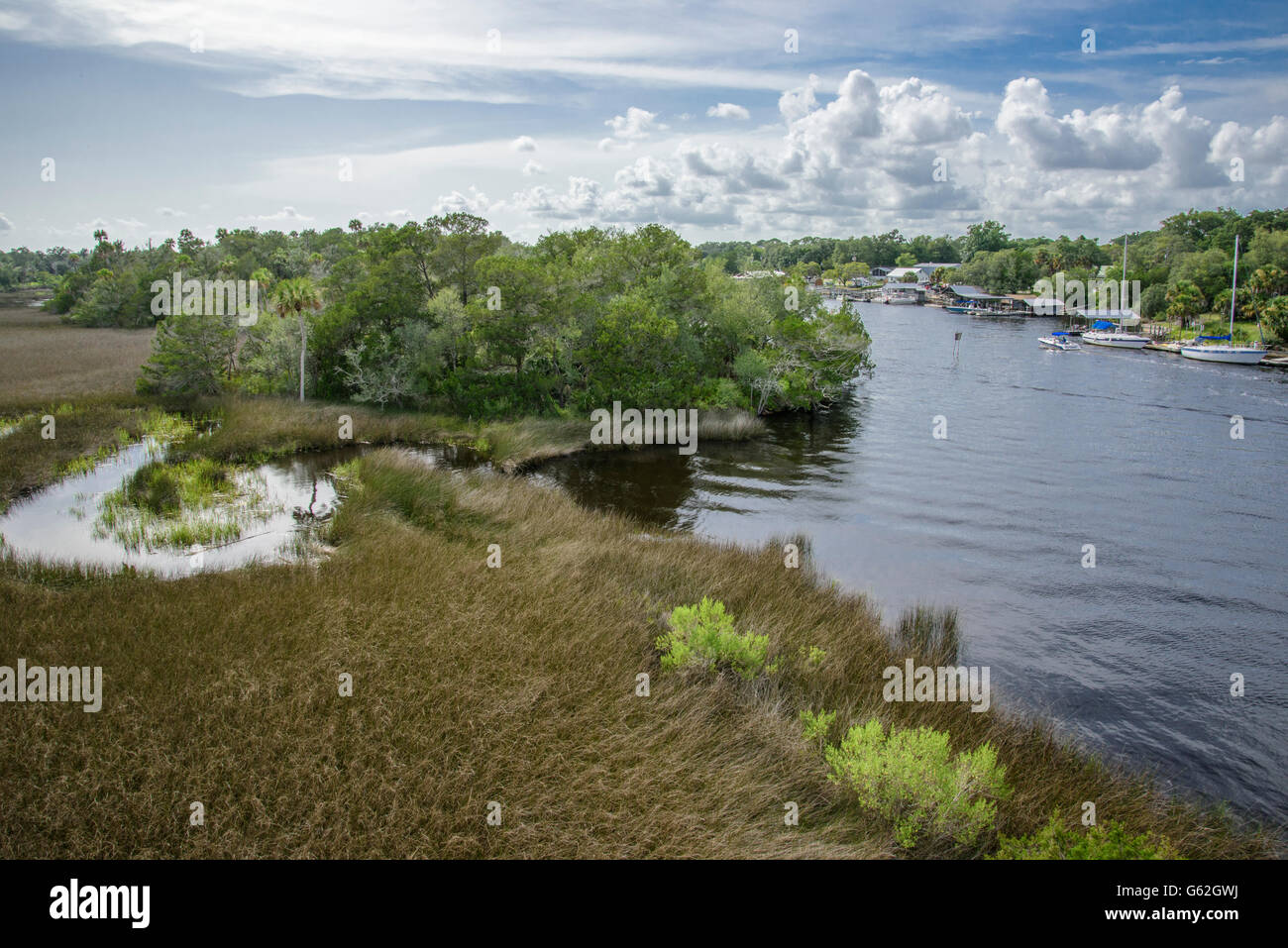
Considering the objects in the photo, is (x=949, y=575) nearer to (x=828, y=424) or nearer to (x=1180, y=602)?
(x=1180, y=602)

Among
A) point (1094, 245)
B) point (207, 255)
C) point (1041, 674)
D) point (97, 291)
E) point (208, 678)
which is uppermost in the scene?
point (1094, 245)

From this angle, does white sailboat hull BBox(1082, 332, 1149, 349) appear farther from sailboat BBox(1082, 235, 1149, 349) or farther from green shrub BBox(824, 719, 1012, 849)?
green shrub BBox(824, 719, 1012, 849)

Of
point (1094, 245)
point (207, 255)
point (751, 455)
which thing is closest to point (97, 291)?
point (207, 255)

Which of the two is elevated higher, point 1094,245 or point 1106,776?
point 1094,245

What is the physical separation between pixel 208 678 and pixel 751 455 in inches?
1216

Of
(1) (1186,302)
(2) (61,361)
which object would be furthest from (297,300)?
(1) (1186,302)

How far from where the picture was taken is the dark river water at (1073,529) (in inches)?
603

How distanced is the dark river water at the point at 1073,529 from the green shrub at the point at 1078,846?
17.0 feet

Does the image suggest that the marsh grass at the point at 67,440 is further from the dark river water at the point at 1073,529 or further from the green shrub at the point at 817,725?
the green shrub at the point at 817,725

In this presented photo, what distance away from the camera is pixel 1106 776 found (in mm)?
11734

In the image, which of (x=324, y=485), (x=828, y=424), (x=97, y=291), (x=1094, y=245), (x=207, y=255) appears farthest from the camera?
(x=1094, y=245)

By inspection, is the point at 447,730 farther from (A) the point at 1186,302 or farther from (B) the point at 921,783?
(A) the point at 1186,302

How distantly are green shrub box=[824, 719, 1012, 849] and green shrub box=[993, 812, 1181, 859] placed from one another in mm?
465

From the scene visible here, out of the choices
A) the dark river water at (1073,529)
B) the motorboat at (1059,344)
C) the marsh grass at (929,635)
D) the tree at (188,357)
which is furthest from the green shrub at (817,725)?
the motorboat at (1059,344)
